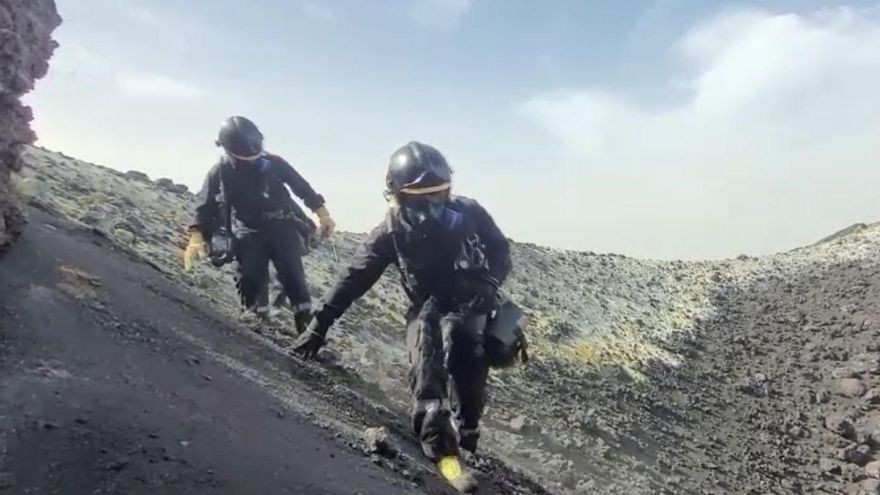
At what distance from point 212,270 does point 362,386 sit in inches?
132

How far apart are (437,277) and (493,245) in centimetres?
51

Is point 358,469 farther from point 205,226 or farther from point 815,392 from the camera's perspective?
point 815,392

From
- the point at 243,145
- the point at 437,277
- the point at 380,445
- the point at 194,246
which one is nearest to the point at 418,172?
the point at 437,277

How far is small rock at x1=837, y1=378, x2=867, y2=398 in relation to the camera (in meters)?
13.3

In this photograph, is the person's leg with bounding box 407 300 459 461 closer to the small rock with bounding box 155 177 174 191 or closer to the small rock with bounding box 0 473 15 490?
the small rock with bounding box 0 473 15 490

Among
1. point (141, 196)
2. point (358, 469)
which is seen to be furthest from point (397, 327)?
point (358, 469)

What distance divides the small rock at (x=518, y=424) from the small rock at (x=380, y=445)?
4.13 m

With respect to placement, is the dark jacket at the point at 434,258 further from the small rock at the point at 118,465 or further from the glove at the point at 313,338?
the small rock at the point at 118,465

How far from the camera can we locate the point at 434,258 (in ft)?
A: 21.6

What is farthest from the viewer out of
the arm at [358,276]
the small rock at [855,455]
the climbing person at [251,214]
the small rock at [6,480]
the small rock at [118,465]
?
the small rock at [855,455]

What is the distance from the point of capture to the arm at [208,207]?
9156mm

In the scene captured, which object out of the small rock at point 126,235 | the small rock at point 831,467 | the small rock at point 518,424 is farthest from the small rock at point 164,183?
the small rock at point 831,467

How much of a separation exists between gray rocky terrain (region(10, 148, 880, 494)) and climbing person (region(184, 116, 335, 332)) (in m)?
0.48

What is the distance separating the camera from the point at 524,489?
22.4 ft
